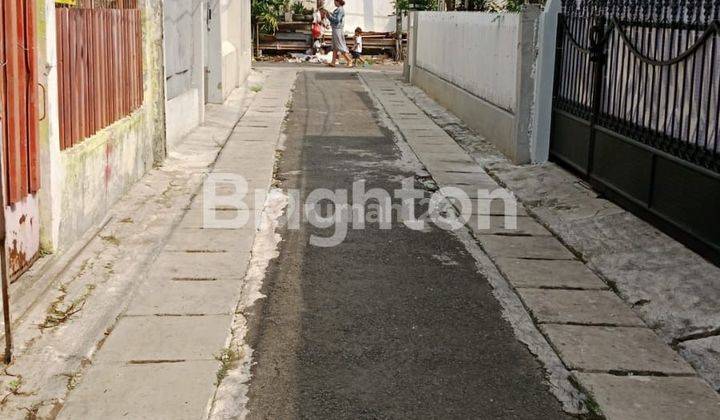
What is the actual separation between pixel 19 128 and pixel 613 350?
3881 millimetres

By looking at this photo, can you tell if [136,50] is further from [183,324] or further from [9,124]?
[183,324]

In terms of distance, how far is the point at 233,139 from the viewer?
12023mm

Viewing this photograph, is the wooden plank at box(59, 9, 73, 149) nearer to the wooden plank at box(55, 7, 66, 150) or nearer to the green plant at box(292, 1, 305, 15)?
the wooden plank at box(55, 7, 66, 150)

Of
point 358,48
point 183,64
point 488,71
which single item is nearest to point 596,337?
point 488,71

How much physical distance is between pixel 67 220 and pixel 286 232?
179cm

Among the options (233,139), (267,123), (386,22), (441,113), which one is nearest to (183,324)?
(233,139)

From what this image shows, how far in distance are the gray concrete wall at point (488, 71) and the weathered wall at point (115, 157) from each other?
4.25m

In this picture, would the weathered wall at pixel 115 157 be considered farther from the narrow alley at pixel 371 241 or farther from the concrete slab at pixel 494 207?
the concrete slab at pixel 494 207

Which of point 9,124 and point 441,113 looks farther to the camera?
point 441,113

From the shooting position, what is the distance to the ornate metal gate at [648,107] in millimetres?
6336

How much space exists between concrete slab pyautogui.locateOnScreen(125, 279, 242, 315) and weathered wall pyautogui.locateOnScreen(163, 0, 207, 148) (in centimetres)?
529

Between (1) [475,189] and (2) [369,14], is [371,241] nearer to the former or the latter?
(1) [475,189]

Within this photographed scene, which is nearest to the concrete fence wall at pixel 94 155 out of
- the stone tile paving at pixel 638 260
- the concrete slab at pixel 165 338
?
the concrete slab at pixel 165 338

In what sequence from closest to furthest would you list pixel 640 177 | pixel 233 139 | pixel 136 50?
pixel 640 177 → pixel 136 50 → pixel 233 139
